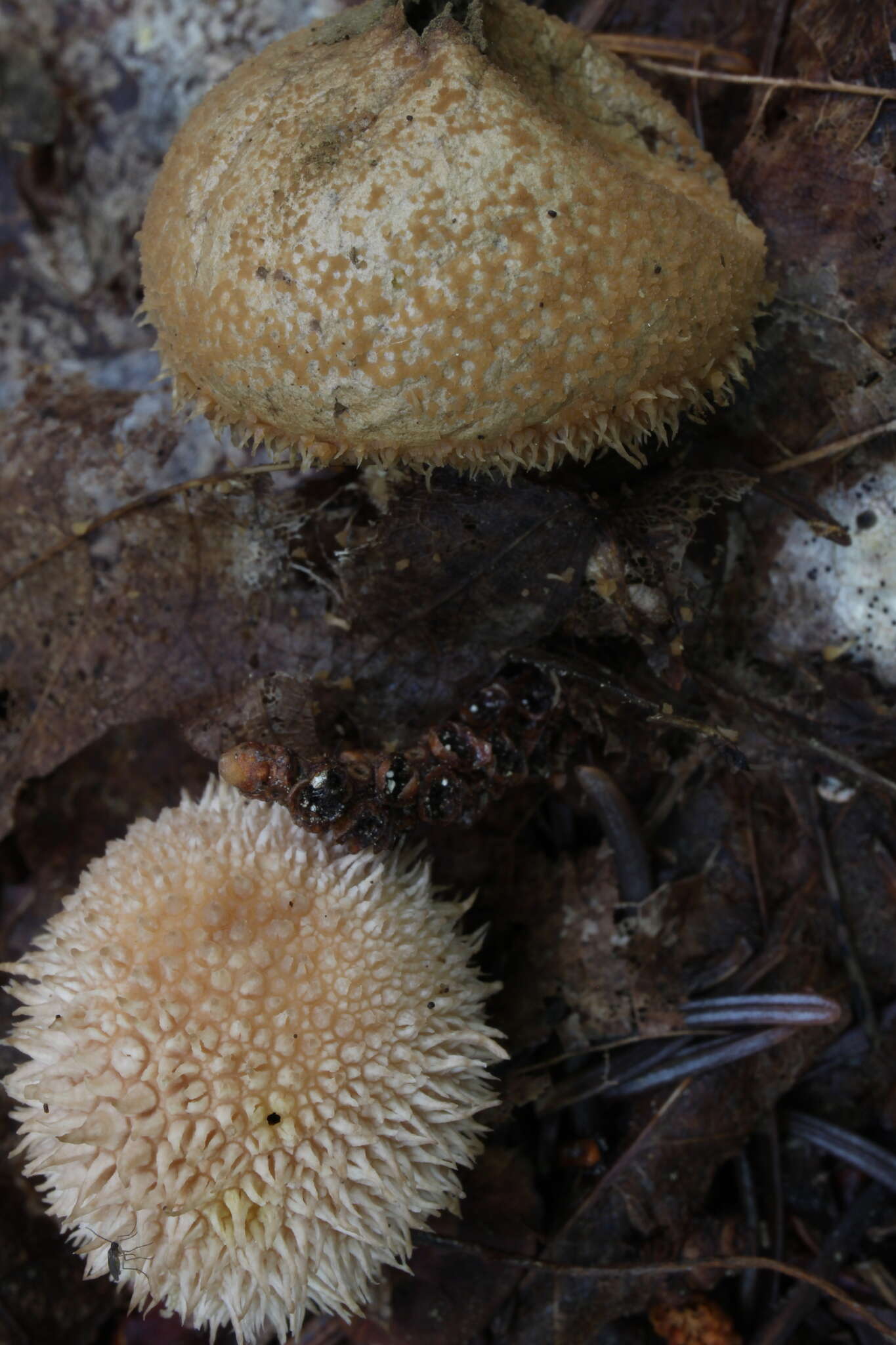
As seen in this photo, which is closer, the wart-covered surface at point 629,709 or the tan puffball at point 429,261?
the tan puffball at point 429,261

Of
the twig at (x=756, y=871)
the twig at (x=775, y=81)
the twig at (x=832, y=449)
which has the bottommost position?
the twig at (x=756, y=871)

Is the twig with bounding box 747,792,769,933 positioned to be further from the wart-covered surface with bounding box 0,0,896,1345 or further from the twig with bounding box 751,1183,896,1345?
the twig with bounding box 751,1183,896,1345

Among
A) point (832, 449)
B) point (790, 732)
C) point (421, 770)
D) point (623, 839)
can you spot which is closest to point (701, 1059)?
point (623, 839)

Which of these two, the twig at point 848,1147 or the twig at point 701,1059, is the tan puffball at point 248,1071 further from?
the twig at point 848,1147

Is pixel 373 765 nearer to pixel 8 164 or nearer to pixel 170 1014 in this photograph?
pixel 170 1014

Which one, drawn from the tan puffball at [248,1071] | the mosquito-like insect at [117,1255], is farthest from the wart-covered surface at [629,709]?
the mosquito-like insect at [117,1255]

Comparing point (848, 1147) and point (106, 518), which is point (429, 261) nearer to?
point (106, 518)

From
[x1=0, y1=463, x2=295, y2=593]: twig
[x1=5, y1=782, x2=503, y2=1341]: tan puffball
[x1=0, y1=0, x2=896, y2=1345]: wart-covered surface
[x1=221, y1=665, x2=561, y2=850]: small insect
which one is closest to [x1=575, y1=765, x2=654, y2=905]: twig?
[x1=0, y1=0, x2=896, y2=1345]: wart-covered surface
